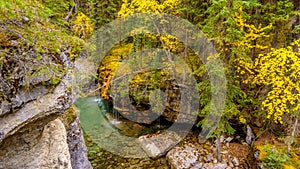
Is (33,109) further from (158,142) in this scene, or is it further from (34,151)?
(158,142)

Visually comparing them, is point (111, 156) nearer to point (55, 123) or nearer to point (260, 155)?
point (55, 123)

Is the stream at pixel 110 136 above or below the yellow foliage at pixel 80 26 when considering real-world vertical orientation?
below

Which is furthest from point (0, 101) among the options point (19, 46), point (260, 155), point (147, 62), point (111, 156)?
point (147, 62)

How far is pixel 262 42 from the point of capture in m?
13.4

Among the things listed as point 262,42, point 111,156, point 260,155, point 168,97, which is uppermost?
point 262,42

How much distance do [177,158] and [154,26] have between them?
7.42 metres

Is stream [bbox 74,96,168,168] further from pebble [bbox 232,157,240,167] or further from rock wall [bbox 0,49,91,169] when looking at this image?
rock wall [bbox 0,49,91,169]

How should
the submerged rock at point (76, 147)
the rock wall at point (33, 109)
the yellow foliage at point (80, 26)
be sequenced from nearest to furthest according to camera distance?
A: the rock wall at point (33, 109) < the submerged rock at point (76, 147) < the yellow foliage at point (80, 26)

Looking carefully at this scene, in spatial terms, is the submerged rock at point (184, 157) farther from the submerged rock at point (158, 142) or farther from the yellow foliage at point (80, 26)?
the yellow foliage at point (80, 26)

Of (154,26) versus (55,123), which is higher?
(154,26)

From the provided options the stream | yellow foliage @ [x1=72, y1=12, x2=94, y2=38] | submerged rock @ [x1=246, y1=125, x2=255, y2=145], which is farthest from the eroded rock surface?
submerged rock @ [x1=246, y1=125, x2=255, y2=145]

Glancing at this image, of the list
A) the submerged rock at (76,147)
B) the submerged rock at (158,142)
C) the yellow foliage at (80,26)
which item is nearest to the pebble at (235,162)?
the submerged rock at (158,142)

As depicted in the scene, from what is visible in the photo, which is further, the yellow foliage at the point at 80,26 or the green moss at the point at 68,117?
the yellow foliage at the point at 80,26

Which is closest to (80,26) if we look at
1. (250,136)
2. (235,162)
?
(235,162)
